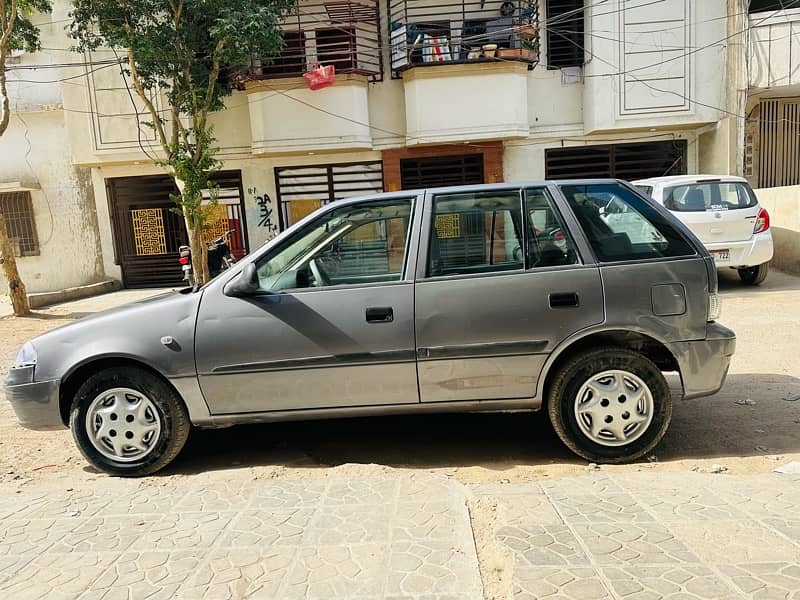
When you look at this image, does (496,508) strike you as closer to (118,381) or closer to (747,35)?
(118,381)

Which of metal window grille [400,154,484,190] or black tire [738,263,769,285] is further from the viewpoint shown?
metal window grille [400,154,484,190]

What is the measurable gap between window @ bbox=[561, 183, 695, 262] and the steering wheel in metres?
1.59

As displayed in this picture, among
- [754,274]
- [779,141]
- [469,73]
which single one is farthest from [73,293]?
[779,141]

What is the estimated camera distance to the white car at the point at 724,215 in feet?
29.2

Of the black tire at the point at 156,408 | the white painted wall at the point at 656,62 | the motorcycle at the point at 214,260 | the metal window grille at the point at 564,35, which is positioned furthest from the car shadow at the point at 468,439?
the metal window grille at the point at 564,35

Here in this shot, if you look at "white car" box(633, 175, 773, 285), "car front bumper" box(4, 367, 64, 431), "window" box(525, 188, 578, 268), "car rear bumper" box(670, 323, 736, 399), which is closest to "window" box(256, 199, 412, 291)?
"window" box(525, 188, 578, 268)

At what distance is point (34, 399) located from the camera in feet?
11.8

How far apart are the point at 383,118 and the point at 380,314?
37.1 ft

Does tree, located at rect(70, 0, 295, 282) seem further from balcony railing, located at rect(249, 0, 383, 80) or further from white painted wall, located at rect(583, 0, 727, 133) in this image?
white painted wall, located at rect(583, 0, 727, 133)

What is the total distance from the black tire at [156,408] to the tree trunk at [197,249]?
26.8 ft

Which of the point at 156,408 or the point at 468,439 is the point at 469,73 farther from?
the point at 156,408

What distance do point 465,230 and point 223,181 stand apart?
12.0 m

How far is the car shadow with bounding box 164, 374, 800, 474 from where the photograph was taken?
151 inches

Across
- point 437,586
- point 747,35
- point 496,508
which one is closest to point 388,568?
point 437,586
